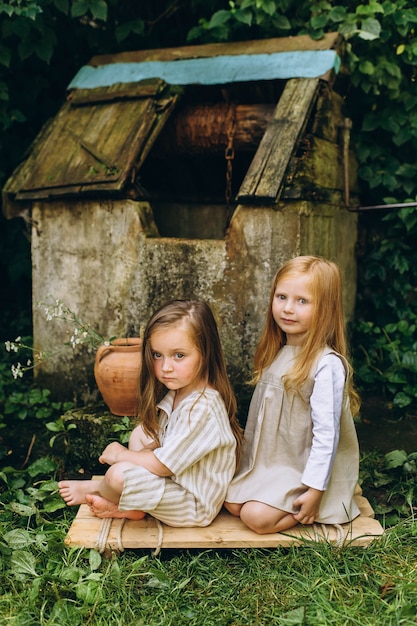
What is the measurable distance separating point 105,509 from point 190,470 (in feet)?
1.35

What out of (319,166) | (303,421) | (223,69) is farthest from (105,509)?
(223,69)

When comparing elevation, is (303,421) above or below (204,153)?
below

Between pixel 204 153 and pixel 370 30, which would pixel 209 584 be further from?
pixel 370 30

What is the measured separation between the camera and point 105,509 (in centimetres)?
279

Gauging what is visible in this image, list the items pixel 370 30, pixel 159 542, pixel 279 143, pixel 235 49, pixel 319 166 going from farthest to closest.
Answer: pixel 235 49 → pixel 370 30 → pixel 319 166 → pixel 279 143 → pixel 159 542

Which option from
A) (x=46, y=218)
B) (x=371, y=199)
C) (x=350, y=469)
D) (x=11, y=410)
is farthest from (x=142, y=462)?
(x=371, y=199)

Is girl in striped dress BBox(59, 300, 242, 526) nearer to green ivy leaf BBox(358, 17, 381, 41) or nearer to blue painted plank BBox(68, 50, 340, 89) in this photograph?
blue painted plank BBox(68, 50, 340, 89)

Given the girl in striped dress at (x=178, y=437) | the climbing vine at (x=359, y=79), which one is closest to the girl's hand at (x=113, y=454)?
the girl in striped dress at (x=178, y=437)

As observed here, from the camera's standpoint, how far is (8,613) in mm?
2342

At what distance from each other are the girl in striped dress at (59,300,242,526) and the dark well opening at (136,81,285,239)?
62.6 inches

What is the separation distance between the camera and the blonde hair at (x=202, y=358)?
108 inches

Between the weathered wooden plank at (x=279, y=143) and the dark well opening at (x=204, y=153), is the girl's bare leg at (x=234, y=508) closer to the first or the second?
the weathered wooden plank at (x=279, y=143)

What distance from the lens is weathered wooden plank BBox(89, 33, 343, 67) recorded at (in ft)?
13.7

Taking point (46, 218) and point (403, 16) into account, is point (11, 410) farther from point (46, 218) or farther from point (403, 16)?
point (403, 16)
